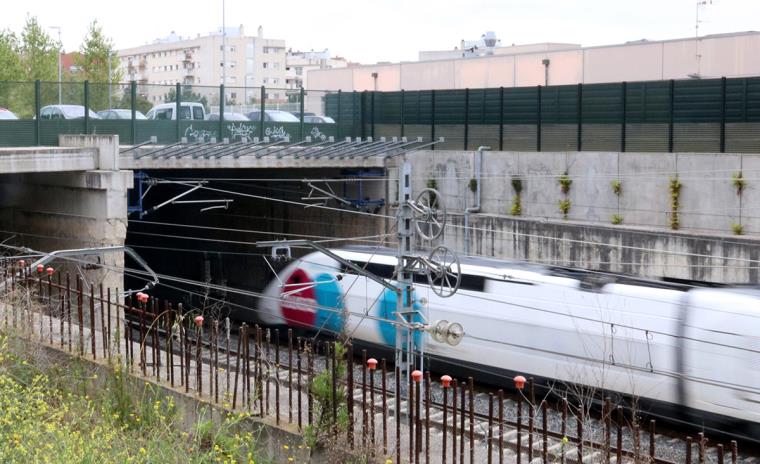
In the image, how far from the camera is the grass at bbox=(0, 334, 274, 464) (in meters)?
9.88

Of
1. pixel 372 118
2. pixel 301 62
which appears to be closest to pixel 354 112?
pixel 372 118

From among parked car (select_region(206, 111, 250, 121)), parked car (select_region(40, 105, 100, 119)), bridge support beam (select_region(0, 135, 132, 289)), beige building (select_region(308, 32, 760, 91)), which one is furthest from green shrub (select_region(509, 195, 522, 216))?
parked car (select_region(40, 105, 100, 119))

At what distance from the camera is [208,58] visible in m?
111

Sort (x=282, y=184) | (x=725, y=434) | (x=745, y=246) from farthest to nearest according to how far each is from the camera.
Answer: (x=282, y=184) < (x=745, y=246) < (x=725, y=434)

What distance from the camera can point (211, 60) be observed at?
4338 inches

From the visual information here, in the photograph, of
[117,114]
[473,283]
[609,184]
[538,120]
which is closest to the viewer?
[473,283]

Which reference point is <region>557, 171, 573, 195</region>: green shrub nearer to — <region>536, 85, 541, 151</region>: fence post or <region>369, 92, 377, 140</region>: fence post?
<region>536, 85, 541, 151</region>: fence post

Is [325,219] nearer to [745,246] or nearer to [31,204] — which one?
[31,204]

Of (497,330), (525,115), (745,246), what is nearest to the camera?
(497,330)

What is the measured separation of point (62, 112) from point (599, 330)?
16.0 m

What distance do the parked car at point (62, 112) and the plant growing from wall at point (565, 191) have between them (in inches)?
546

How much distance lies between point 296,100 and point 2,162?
1178 centimetres

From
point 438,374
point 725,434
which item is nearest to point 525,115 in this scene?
point 438,374

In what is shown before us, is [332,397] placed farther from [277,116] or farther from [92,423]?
[277,116]
